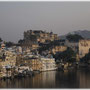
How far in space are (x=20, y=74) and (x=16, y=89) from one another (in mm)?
4222

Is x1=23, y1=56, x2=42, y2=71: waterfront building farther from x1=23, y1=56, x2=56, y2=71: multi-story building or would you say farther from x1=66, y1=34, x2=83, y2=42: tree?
x1=66, y1=34, x2=83, y2=42: tree

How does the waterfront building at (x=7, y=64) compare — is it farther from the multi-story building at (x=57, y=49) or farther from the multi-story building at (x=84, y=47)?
the multi-story building at (x=84, y=47)

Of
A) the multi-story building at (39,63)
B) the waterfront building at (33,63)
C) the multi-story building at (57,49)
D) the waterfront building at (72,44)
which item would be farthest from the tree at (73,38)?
the waterfront building at (33,63)

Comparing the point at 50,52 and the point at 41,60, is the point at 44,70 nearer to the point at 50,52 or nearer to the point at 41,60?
the point at 41,60

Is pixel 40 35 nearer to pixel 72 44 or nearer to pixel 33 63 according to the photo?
pixel 72 44

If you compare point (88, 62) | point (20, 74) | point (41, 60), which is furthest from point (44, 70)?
point (88, 62)

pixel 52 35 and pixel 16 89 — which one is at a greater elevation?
pixel 52 35

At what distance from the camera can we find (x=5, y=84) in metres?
11.2

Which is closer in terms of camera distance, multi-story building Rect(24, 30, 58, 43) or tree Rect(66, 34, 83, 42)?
tree Rect(66, 34, 83, 42)

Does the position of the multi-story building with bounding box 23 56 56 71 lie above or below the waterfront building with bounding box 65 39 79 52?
below

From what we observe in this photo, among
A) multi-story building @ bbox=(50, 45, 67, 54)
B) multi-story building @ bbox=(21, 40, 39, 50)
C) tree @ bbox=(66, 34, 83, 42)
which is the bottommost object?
multi-story building @ bbox=(50, 45, 67, 54)

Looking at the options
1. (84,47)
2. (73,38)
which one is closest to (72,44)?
(84,47)

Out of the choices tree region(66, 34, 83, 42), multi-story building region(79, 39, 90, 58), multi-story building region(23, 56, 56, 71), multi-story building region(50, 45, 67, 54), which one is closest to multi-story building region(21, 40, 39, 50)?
multi-story building region(50, 45, 67, 54)

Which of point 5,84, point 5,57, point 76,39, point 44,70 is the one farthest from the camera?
point 76,39
